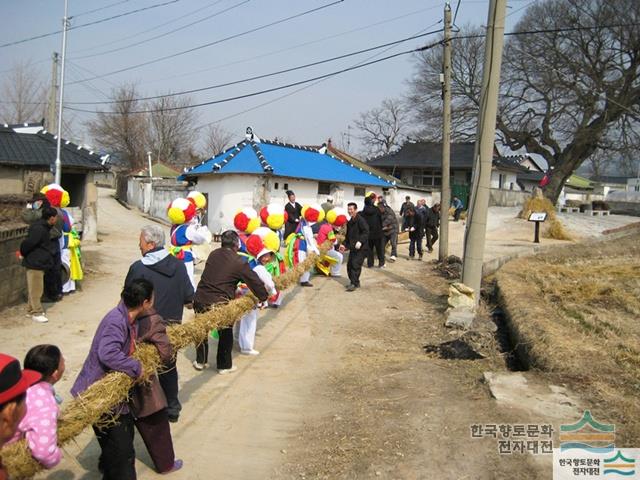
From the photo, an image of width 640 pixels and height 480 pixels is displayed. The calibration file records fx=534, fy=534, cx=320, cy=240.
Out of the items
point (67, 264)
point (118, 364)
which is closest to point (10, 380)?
point (118, 364)

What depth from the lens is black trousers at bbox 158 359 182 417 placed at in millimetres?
4852

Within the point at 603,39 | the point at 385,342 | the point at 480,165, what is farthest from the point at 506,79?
the point at 385,342

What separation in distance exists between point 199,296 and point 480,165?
534cm

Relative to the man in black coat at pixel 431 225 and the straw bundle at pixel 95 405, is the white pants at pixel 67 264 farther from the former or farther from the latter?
the man in black coat at pixel 431 225

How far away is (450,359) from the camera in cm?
686

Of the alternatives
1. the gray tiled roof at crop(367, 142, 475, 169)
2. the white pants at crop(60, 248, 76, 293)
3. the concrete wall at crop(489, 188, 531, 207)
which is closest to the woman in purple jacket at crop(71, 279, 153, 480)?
the white pants at crop(60, 248, 76, 293)

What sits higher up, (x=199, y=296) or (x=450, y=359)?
(x=199, y=296)

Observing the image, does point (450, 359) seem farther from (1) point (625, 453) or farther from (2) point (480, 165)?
(2) point (480, 165)

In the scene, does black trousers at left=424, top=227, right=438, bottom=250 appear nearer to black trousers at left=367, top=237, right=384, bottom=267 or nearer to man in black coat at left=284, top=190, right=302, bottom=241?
black trousers at left=367, top=237, right=384, bottom=267

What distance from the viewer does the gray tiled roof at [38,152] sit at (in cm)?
1509

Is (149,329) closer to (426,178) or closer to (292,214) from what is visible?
(292,214)

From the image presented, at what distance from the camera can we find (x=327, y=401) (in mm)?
5754

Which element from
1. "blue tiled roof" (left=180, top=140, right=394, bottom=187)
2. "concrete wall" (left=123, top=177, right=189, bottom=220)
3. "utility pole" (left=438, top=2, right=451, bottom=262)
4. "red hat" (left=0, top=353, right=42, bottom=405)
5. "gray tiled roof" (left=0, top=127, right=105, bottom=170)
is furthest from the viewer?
"concrete wall" (left=123, top=177, right=189, bottom=220)

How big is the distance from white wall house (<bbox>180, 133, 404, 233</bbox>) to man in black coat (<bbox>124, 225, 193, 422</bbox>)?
645 inches
